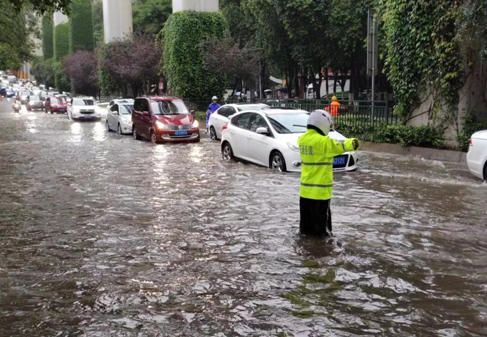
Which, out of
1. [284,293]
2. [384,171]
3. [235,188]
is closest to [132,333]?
[284,293]

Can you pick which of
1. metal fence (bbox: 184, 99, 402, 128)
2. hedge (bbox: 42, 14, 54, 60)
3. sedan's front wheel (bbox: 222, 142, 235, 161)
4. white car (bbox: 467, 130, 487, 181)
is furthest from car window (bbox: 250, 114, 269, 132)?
hedge (bbox: 42, 14, 54, 60)

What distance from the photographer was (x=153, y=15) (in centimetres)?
5541

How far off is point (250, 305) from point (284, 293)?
17.7 inches

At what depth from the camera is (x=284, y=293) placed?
5.75m

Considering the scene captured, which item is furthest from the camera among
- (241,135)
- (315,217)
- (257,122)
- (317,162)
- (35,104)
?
(35,104)

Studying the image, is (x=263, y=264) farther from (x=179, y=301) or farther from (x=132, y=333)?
(x=132, y=333)

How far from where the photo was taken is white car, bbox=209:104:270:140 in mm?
21406

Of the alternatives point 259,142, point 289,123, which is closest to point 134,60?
point 259,142

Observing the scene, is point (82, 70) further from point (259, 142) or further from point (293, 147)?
point (293, 147)

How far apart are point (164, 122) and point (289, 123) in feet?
27.1

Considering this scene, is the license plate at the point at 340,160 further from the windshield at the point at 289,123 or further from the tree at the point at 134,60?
the tree at the point at 134,60

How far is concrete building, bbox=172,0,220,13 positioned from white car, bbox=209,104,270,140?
1250 cm

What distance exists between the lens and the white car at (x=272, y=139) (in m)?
13.2

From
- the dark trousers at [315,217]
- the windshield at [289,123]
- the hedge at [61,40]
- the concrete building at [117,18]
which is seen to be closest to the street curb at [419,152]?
the windshield at [289,123]
